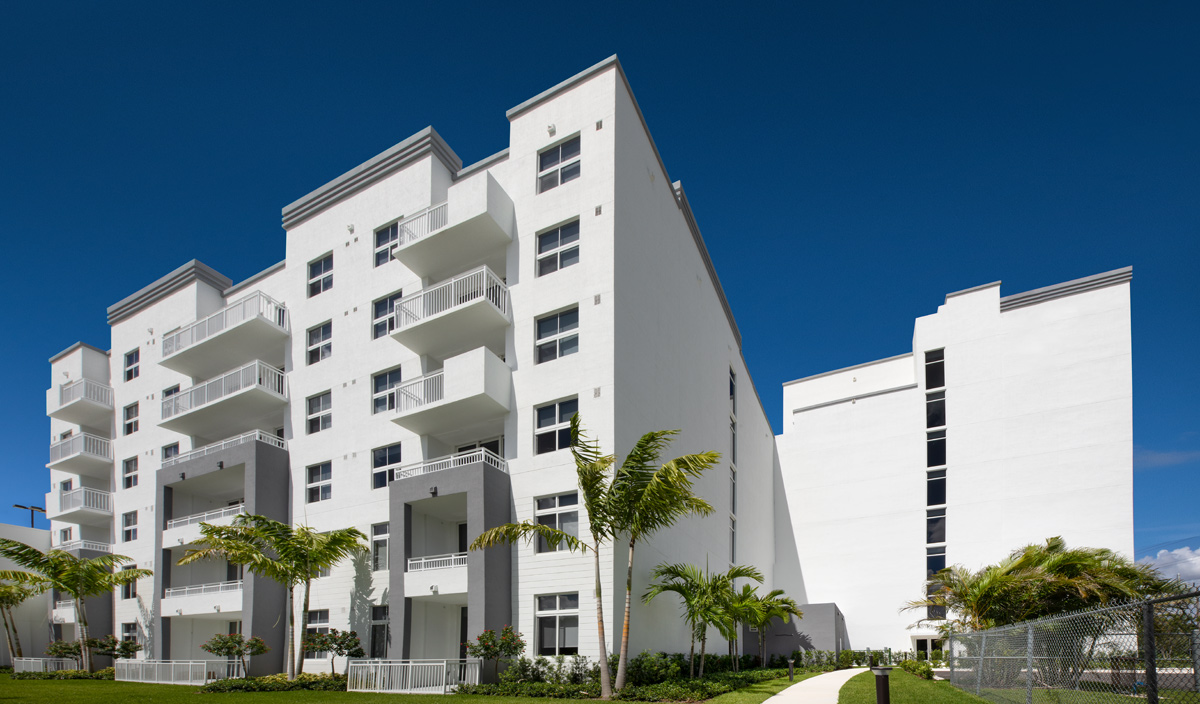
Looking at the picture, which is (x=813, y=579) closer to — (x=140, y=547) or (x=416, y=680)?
(x=416, y=680)

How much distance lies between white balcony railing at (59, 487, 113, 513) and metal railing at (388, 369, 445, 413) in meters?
21.7

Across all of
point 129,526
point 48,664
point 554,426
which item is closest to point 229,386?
point 129,526

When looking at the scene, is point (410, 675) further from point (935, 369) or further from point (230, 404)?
point (935, 369)

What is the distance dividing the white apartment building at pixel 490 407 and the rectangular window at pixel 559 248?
8cm

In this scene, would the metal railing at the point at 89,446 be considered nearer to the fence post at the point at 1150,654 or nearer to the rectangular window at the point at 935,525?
the fence post at the point at 1150,654

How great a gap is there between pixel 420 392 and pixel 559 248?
647 cm

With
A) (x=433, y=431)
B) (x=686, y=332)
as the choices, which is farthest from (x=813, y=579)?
(x=433, y=431)

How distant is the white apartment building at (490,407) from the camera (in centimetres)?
2164

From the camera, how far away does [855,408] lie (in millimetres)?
44094

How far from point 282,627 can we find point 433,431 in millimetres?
8957

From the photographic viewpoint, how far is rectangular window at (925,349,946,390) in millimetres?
41531

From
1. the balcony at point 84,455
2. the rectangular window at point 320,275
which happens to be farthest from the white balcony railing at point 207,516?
the balcony at point 84,455

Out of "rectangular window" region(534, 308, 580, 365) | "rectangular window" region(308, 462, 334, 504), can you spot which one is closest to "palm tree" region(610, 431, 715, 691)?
"rectangular window" region(534, 308, 580, 365)

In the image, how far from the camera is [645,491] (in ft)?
57.5
